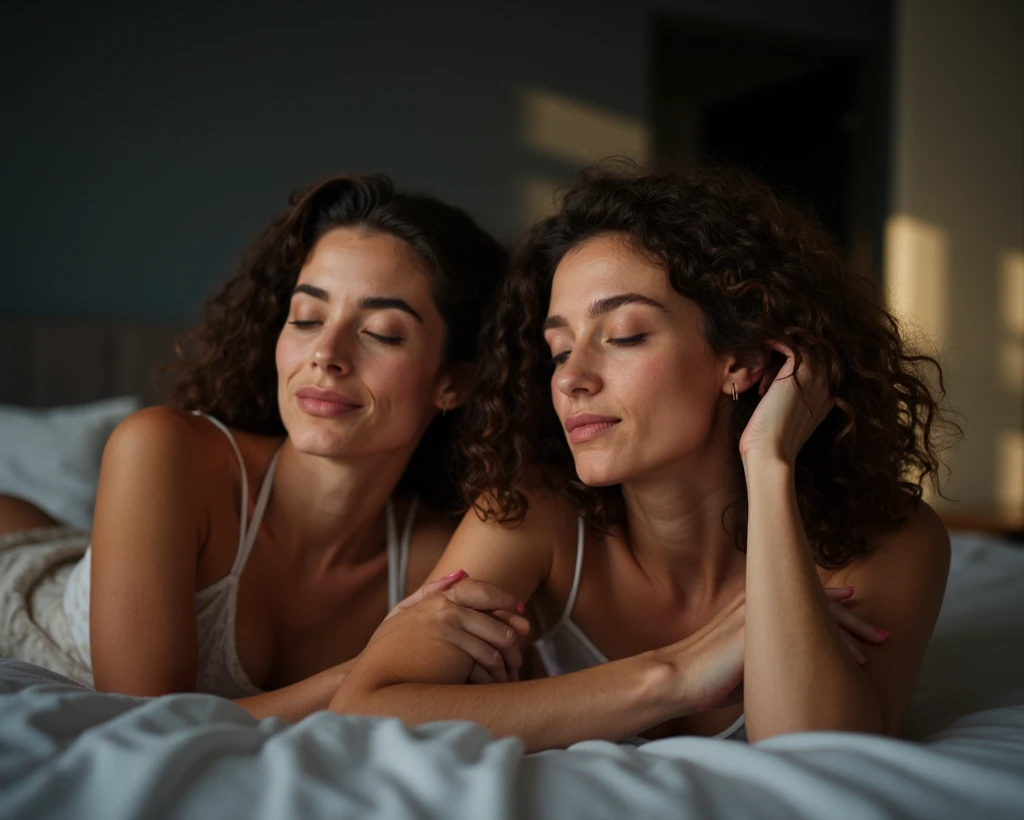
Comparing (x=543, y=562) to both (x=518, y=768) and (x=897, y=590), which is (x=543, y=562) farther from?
(x=518, y=768)

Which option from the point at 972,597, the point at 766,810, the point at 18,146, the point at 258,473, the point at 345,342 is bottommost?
the point at 972,597

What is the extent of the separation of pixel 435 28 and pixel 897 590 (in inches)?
161

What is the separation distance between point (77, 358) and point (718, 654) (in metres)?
3.31

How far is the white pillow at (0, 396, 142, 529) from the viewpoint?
2992mm

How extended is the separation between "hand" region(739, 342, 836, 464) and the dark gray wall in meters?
3.40

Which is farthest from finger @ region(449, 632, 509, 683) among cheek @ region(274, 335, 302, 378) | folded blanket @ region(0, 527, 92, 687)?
folded blanket @ region(0, 527, 92, 687)

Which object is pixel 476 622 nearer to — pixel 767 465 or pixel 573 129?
pixel 767 465

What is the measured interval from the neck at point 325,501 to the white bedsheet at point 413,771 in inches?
32.5

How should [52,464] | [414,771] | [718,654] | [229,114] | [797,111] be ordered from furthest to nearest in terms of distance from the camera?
[797,111] → [229,114] → [52,464] → [718,654] → [414,771]

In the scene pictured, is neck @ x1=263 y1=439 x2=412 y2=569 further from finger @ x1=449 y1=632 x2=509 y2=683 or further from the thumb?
finger @ x1=449 y1=632 x2=509 y2=683

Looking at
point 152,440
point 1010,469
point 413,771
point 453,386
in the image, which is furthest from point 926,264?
point 413,771

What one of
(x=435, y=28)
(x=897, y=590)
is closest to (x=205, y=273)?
(x=435, y=28)

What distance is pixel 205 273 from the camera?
439 cm

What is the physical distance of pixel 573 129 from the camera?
5.18m
